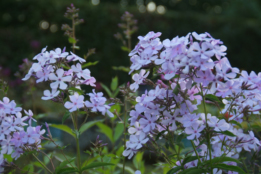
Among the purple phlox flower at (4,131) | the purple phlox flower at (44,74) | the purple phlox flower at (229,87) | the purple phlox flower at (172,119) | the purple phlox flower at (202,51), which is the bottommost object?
the purple phlox flower at (4,131)

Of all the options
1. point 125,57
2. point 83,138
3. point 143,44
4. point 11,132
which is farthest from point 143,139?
point 125,57

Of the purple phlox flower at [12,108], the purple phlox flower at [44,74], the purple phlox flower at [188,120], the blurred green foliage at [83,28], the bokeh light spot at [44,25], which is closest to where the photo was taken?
the purple phlox flower at [188,120]

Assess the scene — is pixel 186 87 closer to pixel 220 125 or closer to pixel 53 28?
pixel 220 125

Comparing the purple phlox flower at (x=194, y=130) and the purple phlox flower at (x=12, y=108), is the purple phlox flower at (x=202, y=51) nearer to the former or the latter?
the purple phlox flower at (x=194, y=130)

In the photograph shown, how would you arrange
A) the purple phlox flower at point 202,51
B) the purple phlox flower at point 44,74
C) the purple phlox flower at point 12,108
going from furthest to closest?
1. the purple phlox flower at point 12,108
2. the purple phlox flower at point 44,74
3. the purple phlox flower at point 202,51

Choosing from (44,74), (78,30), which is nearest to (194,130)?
(44,74)

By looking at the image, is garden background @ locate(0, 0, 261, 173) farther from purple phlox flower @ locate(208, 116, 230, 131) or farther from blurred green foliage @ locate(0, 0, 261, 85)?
purple phlox flower @ locate(208, 116, 230, 131)

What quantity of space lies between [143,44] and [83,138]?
4.36 meters

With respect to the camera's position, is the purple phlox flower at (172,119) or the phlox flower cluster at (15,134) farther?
the phlox flower cluster at (15,134)

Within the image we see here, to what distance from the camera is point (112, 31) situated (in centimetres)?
867

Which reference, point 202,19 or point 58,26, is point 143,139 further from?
point 202,19

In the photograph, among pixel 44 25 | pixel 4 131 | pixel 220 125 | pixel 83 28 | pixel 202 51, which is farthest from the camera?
pixel 83 28

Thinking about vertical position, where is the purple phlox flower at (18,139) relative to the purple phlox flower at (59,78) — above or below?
below

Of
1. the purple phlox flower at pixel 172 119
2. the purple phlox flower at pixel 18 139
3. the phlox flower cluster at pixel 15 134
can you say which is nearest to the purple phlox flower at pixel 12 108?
the phlox flower cluster at pixel 15 134
